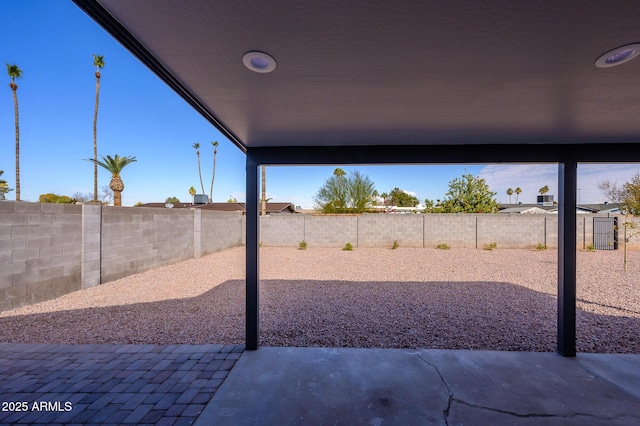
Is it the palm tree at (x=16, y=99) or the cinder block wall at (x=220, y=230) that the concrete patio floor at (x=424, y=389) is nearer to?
the cinder block wall at (x=220, y=230)

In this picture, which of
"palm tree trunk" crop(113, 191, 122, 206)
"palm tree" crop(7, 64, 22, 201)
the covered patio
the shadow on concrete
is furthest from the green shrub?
"palm tree" crop(7, 64, 22, 201)

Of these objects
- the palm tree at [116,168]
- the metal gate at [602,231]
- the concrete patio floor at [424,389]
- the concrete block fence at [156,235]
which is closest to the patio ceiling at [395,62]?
the concrete patio floor at [424,389]

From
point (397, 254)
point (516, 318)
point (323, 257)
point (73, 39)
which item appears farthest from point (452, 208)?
point (73, 39)

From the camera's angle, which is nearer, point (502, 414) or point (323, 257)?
point (502, 414)

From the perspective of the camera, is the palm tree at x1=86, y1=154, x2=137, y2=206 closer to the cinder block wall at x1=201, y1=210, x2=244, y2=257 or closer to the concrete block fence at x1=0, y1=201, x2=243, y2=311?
the cinder block wall at x1=201, y1=210, x2=244, y2=257

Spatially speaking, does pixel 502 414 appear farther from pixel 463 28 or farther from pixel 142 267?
pixel 142 267

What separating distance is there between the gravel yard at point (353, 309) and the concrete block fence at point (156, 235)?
403mm

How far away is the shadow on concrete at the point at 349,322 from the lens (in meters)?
3.23

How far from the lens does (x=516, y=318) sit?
395 centimetres

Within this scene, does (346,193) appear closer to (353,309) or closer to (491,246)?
(491,246)

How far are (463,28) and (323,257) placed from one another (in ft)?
28.7

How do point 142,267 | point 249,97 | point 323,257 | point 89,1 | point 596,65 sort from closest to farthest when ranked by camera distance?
point 89,1
point 596,65
point 249,97
point 142,267
point 323,257

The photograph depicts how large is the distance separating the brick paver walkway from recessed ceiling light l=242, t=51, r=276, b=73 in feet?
8.20

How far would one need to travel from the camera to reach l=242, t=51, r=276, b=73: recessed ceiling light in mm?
1489
